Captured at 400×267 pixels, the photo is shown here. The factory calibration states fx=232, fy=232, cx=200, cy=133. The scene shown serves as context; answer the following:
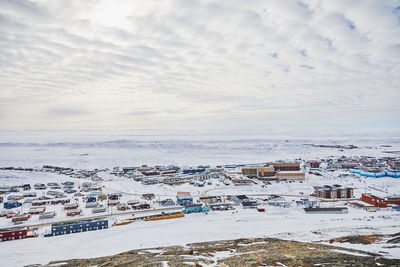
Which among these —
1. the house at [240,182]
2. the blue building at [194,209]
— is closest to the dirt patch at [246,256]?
the blue building at [194,209]

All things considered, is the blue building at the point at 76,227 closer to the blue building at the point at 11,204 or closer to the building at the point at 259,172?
the blue building at the point at 11,204

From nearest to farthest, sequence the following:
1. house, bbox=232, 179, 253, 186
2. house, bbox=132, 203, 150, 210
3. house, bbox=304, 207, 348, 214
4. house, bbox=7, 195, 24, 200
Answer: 1. house, bbox=304, 207, 348, 214
2. house, bbox=132, 203, 150, 210
3. house, bbox=7, 195, 24, 200
4. house, bbox=232, 179, 253, 186

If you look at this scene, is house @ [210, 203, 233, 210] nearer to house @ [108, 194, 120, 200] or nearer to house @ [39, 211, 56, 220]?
house @ [108, 194, 120, 200]

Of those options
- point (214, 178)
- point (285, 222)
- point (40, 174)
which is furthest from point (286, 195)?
point (40, 174)

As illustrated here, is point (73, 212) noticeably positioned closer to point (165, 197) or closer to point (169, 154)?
point (165, 197)

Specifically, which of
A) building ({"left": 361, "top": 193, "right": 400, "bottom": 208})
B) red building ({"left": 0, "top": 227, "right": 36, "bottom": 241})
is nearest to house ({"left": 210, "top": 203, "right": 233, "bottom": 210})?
building ({"left": 361, "top": 193, "right": 400, "bottom": 208})

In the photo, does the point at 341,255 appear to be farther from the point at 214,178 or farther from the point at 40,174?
Answer: the point at 40,174

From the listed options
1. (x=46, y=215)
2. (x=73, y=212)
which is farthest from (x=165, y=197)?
(x=46, y=215)

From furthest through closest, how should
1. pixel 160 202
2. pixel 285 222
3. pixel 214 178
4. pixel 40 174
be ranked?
pixel 40 174
pixel 214 178
pixel 160 202
pixel 285 222
